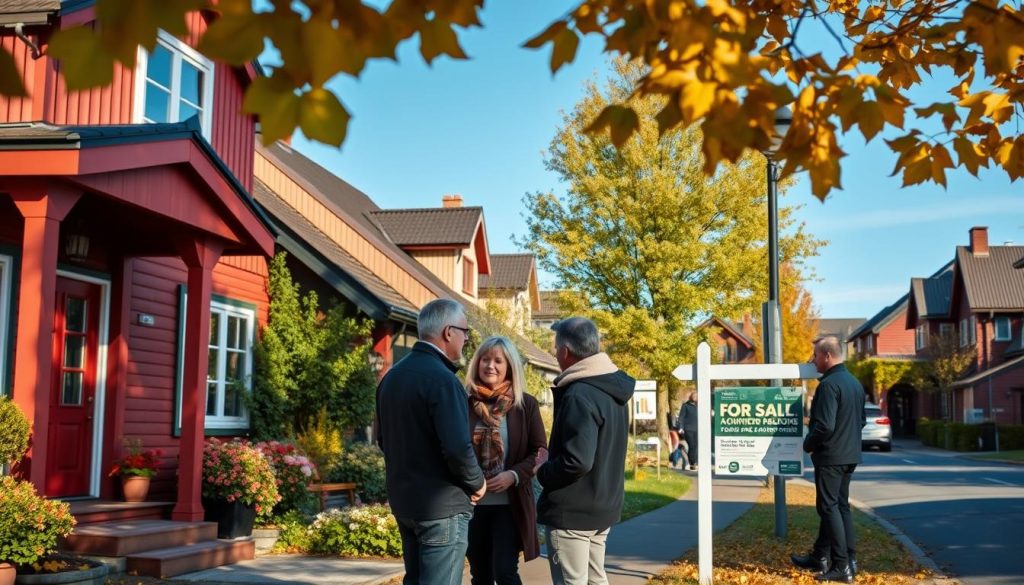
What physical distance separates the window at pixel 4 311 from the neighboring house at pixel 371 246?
343 centimetres

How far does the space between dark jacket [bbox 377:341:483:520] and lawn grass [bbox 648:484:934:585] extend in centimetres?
362

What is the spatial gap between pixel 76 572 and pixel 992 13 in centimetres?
681

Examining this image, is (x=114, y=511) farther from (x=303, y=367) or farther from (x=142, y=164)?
(x=303, y=367)

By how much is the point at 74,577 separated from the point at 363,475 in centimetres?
590

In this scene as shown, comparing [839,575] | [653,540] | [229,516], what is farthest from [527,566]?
[229,516]

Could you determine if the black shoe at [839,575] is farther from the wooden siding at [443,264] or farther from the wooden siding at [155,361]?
the wooden siding at [443,264]

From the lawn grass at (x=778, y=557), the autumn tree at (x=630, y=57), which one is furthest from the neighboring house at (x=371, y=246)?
the autumn tree at (x=630, y=57)

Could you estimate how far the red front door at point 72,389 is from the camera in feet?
33.0

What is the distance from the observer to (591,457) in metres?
5.09

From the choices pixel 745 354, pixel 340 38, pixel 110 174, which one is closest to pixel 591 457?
pixel 340 38

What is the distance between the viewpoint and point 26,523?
6.95 metres

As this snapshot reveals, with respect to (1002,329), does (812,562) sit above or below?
below

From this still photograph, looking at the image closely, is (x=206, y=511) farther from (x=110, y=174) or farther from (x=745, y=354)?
(x=745, y=354)

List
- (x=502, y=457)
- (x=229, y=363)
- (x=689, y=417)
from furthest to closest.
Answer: (x=689, y=417) → (x=229, y=363) → (x=502, y=457)
